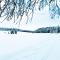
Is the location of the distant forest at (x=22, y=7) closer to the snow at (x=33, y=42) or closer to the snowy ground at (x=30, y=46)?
the snow at (x=33, y=42)

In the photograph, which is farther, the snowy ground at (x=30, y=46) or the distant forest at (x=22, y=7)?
the distant forest at (x=22, y=7)

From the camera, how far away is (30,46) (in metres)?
1.47

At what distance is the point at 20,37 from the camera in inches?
58.8

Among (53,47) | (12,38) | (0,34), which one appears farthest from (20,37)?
(53,47)

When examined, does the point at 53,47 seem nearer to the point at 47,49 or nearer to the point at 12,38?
the point at 47,49

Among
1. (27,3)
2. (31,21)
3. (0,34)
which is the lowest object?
(0,34)

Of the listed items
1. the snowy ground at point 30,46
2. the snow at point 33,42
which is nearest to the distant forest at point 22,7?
the snow at point 33,42

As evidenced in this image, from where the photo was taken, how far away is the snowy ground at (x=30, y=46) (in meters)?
1.40

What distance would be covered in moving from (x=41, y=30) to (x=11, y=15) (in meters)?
0.28

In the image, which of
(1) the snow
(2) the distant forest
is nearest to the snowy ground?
(1) the snow

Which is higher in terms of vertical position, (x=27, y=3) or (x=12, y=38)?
(x=27, y=3)

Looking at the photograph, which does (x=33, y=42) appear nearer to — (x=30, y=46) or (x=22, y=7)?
(x=30, y=46)

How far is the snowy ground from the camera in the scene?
1.40 m

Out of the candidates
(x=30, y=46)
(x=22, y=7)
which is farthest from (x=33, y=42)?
(x=22, y=7)
